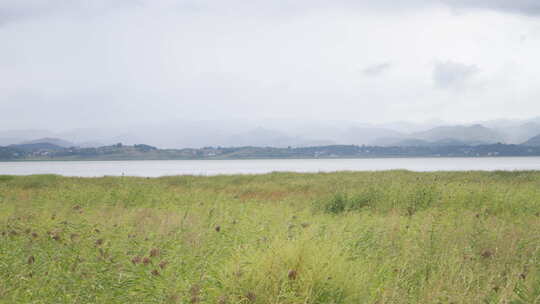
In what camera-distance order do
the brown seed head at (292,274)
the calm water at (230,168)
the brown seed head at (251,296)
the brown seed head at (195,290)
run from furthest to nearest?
the calm water at (230,168), the brown seed head at (292,274), the brown seed head at (251,296), the brown seed head at (195,290)

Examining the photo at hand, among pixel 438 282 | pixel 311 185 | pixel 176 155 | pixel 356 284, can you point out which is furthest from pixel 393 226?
pixel 176 155

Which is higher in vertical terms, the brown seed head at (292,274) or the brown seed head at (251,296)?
the brown seed head at (292,274)

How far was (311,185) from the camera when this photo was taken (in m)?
26.2

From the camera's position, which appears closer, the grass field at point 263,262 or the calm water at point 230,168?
the grass field at point 263,262

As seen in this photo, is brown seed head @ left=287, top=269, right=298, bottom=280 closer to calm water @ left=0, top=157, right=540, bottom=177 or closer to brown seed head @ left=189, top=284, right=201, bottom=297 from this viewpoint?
brown seed head @ left=189, top=284, right=201, bottom=297

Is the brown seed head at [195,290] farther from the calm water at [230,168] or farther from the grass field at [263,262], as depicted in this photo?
the calm water at [230,168]

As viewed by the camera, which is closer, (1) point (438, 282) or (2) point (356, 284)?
(2) point (356, 284)

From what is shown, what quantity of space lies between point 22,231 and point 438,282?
7491 millimetres

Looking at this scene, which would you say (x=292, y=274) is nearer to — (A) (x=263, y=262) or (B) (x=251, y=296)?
(A) (x=263, y=262)

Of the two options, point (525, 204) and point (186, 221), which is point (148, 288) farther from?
point (525, 204)

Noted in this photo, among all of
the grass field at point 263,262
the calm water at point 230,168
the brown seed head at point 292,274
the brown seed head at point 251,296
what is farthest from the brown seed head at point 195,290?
the calm water at point 230,168

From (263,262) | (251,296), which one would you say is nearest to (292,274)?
(263,262)

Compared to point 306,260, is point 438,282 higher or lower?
lower

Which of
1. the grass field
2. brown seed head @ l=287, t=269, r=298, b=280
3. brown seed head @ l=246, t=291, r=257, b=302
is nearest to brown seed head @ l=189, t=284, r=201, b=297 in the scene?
the grass field
